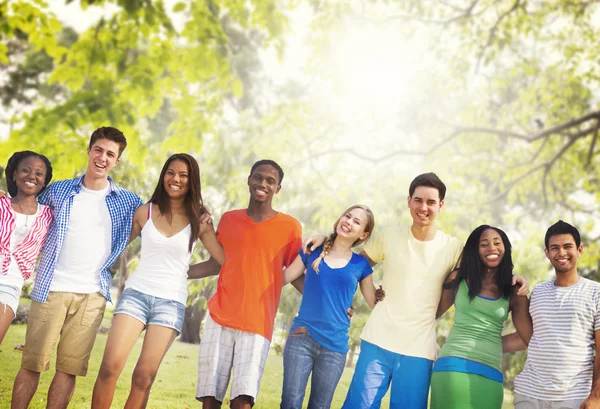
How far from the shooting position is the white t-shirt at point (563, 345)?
2.40m

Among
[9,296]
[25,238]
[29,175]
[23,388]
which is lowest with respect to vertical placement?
[23,388]

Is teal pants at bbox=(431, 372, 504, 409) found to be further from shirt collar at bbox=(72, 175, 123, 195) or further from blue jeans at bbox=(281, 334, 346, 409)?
shirt collar at bbox=(72, 175, 123, 195)

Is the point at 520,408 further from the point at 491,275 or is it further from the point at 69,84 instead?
the point at 69,84

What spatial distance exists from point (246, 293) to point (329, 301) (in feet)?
1.23

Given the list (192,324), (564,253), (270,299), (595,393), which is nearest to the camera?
(595,393)

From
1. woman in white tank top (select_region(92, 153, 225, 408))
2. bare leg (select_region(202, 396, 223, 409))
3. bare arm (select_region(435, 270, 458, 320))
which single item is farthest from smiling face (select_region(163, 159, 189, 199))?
bare arm (select_region(435, 270, 458, 320))

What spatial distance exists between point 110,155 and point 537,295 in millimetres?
1994

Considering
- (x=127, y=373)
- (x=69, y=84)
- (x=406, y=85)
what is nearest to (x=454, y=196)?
(x=406, y=85)

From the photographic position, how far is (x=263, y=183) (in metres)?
2.83

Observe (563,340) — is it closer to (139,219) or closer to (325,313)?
(325,313)

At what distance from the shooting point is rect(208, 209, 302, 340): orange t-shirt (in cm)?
270

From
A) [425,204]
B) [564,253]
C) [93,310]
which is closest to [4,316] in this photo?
[93,310]

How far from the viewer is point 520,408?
98.3 inches

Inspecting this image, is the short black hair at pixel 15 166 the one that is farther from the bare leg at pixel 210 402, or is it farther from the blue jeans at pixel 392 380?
the blue jeans at pixel 392 380
